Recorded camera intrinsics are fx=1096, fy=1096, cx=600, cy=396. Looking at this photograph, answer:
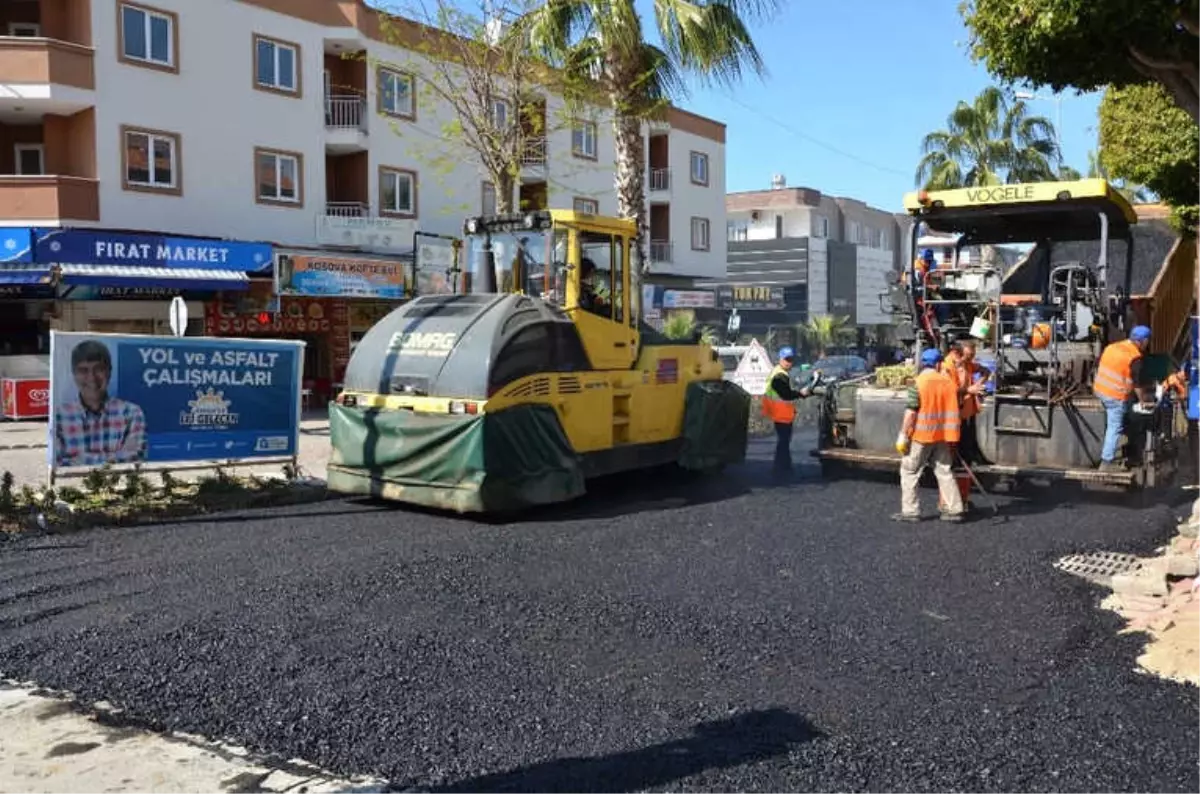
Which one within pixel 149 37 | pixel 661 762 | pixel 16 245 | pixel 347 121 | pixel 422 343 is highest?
pixel 149 37

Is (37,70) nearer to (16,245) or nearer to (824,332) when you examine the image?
(16,245)

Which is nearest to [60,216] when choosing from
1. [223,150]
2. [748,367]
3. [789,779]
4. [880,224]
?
[223,150]

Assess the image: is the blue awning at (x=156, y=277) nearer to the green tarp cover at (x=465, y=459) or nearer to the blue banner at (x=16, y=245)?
the blue banner at (x=16, y=245)

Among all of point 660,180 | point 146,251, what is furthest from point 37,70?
point 660,180

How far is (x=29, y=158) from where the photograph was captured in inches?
880

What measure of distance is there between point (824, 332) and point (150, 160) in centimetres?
2688

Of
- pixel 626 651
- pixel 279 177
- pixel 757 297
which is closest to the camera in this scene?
pixel 626 651

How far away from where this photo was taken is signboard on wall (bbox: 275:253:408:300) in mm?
22859

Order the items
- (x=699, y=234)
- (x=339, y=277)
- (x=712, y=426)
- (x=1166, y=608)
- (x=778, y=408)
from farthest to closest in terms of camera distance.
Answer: (x=699, y=234) → (x=339, y=277) → (x=778, y=408) → (x=712, y=426) → (x=1166, y=608)

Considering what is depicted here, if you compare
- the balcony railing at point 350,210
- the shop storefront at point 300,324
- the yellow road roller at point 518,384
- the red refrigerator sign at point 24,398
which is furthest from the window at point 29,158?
the yellow road roller at point 518,384

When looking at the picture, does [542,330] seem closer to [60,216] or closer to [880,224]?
[60,216]

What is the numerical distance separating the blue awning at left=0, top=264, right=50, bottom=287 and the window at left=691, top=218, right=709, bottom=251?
2336cm

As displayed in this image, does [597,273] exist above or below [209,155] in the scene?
below

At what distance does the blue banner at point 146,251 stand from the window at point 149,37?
3.71m
